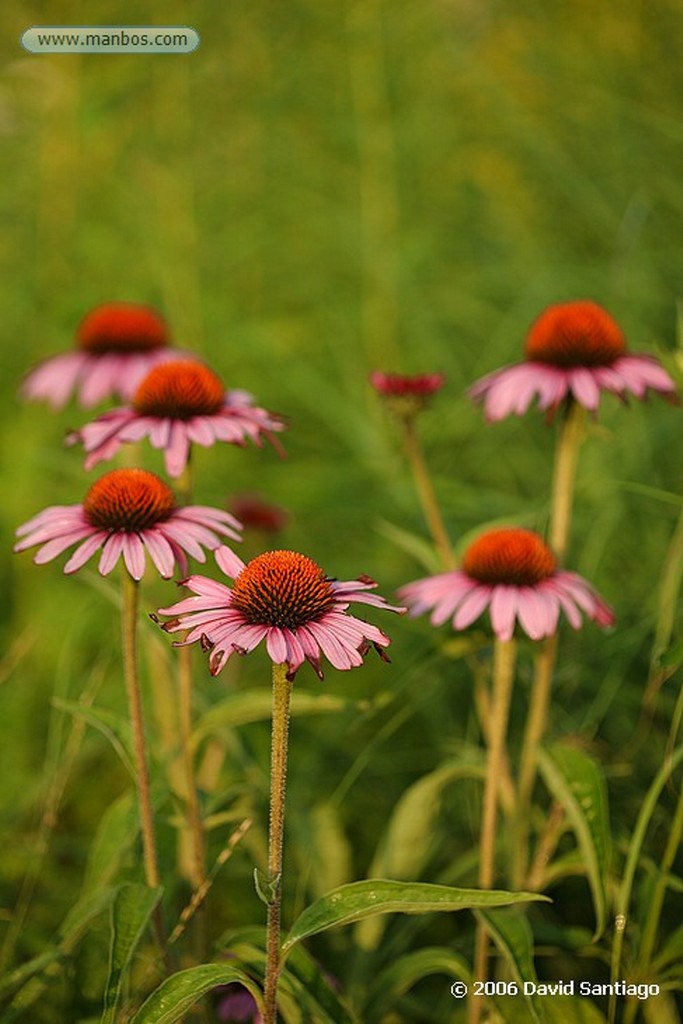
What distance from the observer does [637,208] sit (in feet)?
5.32

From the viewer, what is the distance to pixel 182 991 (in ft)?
2.29

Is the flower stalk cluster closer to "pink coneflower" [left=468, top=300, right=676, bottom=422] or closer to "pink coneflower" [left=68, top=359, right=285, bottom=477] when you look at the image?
"pink coneflower" [left=468, top=300, right=676, bottom=422]

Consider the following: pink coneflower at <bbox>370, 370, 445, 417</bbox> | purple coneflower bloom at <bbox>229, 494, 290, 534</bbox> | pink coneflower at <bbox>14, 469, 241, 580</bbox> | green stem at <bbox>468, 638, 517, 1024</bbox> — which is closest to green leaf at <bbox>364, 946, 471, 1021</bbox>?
green stem at <bbox>468, 638, 517, 1024</bbox>

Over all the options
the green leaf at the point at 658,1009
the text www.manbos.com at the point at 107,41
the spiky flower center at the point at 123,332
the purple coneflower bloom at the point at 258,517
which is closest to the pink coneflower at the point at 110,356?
the spiky flower center at the point at 123,332

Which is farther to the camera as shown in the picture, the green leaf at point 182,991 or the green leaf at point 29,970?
the green leaf at point 29,970

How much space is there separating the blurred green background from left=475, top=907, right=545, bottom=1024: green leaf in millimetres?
439

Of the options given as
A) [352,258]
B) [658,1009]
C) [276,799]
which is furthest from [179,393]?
[352,258]

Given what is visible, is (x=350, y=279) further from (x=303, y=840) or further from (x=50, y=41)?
(x=303, y=840)

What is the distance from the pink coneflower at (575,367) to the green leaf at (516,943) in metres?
0.40

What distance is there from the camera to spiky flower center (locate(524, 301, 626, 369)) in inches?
39.9

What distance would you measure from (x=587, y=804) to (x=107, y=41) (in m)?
0.78

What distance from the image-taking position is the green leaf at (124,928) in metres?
0.71

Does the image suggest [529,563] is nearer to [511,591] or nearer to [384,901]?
[511,591]

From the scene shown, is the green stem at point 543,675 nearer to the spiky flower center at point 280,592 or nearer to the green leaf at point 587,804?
the green leaf at point 587,804
